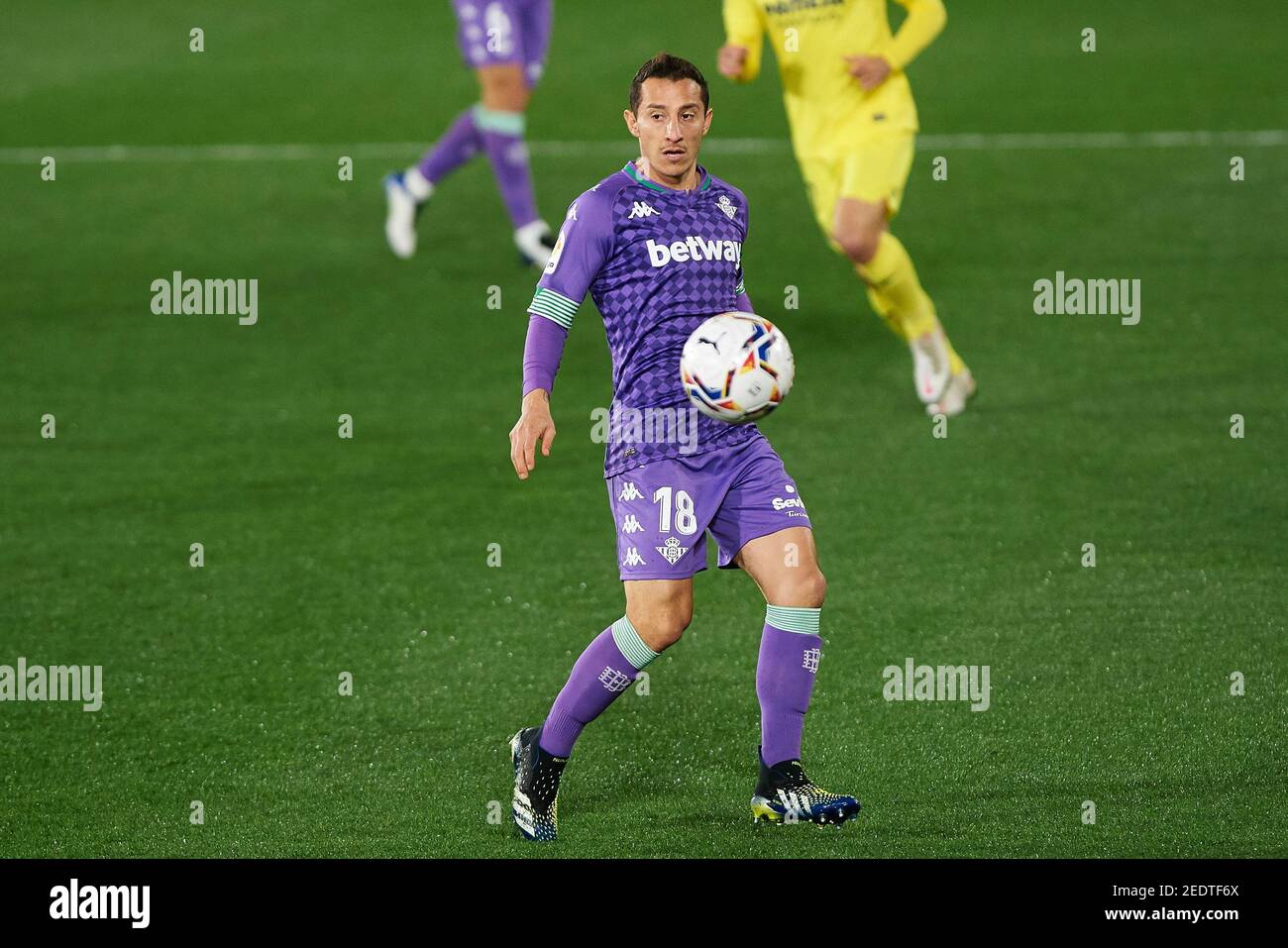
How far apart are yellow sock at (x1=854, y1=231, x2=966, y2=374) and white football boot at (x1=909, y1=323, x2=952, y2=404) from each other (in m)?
0.05

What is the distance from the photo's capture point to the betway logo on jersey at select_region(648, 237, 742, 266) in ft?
18.7

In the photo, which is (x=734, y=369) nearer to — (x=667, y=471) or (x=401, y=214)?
(x=667, y=471)

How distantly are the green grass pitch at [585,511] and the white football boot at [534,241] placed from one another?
0.86ft

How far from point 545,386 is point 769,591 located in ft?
2.89

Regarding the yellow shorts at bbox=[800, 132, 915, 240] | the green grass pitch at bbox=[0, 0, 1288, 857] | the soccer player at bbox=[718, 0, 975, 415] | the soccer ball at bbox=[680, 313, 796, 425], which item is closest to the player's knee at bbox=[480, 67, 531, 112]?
the green grass pitch at bbox=[0, 0, 1288, 857]

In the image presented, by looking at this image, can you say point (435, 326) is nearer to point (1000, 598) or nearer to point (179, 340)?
point (179, 340)

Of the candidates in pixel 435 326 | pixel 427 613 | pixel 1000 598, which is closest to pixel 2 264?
pixel 435 326

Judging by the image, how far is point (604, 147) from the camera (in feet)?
54.1

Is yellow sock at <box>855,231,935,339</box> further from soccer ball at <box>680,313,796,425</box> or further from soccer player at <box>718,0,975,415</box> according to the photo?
soccer ball at <box>680,313,796,425</box>

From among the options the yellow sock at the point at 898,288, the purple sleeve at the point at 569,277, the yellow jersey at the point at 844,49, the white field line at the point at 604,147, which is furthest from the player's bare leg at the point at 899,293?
the white field line at the point at 604,147

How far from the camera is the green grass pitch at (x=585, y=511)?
6125 mm

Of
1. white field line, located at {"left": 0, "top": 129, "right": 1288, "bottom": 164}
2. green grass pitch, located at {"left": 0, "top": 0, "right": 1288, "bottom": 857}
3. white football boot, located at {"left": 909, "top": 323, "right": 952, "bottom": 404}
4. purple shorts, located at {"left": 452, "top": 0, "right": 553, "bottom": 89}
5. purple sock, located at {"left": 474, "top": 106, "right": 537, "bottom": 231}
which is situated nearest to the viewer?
green grass pitch, located at {"left": 0, "top": 0, "right": 1288, "bottom": 857}

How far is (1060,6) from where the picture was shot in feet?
67.7

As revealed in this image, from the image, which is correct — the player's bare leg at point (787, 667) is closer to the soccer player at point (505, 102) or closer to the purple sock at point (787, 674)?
the purple sock at point (787, 674)
